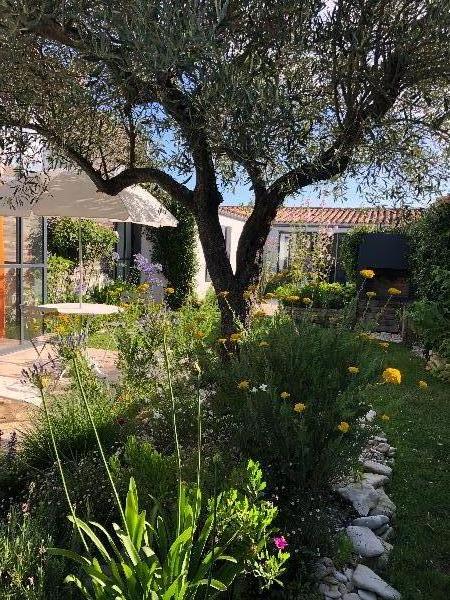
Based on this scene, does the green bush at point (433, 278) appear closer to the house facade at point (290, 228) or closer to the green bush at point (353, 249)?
the green bush at point (353, 249)

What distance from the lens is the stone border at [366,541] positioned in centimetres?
271

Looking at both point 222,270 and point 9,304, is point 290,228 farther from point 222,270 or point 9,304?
point 222,270

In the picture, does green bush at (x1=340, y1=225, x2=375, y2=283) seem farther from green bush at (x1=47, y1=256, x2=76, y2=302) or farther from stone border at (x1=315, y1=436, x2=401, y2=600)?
stone border at (x1=315, y1=436, x2=401, y2=600)

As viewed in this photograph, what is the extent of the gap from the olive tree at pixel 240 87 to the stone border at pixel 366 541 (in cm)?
205

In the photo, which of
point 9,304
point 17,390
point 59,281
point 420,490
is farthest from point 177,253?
point 420,490

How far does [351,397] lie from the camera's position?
2.92 m

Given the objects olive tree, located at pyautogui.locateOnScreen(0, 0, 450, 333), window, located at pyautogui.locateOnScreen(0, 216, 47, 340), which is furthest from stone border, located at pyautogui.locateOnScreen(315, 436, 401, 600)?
window, located at pyautogui.locateOnScreen(0, 216, 47, 340)

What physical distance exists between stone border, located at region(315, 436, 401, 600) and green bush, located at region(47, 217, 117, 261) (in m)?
7.46

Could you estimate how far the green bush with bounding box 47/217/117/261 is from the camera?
35.1ft

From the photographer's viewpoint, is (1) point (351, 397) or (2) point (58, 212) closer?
(1) point (351, 397)

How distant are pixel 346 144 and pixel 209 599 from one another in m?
3.40

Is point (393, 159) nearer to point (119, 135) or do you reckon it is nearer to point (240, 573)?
point (119, 135)

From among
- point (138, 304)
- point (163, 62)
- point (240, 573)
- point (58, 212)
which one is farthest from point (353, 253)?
point (240, 573)

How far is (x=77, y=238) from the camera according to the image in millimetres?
10883
